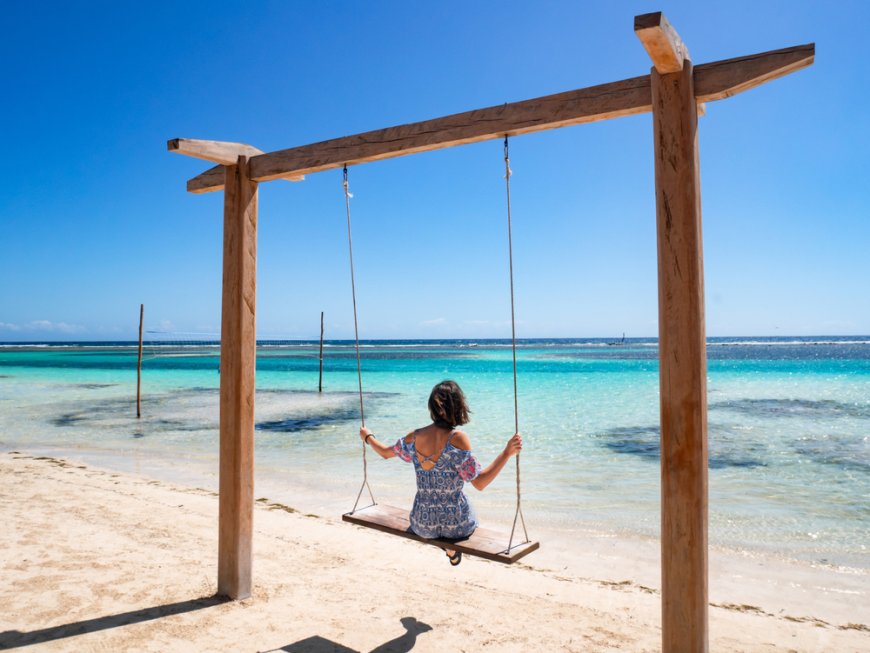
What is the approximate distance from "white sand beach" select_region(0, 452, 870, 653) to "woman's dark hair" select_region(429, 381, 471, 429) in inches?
46.2

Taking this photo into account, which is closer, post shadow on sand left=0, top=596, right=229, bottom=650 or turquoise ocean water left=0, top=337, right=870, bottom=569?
post shadow on sand left=0, top=596, right=229, bottom=650

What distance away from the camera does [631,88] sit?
→ 252 centimetres

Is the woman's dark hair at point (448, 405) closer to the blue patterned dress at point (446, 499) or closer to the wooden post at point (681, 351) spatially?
the blue patterned dress at point (446, 499)

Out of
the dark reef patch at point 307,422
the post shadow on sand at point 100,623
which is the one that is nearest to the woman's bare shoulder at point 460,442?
the post shadow on sand at point 100,623

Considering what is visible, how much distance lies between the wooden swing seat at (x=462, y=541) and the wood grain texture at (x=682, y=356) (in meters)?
0.70

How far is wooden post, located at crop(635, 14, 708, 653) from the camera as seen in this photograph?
91.1 inches

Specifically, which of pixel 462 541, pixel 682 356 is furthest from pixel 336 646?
pixel 682 356

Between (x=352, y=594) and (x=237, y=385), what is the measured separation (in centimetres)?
155

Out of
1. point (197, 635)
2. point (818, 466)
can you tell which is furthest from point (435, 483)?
point (818, 466)

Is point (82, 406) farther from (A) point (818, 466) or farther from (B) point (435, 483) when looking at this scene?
(A) point (818, 466)

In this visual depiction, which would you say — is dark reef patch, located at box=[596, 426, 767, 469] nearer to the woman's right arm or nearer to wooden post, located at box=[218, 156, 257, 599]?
the woman's right arm

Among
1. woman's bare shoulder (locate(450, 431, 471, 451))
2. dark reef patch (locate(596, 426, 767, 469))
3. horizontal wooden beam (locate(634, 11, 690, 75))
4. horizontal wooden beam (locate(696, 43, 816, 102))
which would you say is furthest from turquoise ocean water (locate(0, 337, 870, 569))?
horizontal wooden beam (locate(634, 11, 690, 75))

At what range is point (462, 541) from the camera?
304cm

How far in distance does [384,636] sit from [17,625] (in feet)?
6.46
